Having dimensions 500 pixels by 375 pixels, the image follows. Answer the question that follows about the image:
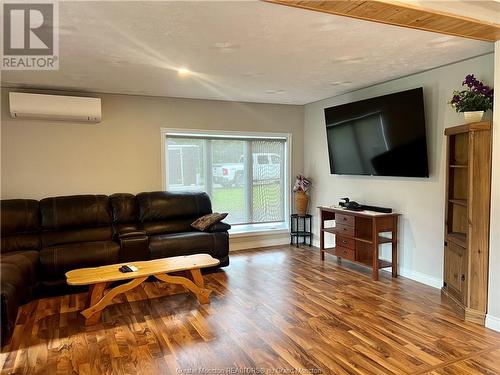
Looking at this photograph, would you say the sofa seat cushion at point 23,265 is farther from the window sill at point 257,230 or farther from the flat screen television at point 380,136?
the flat screen television at point 380,136

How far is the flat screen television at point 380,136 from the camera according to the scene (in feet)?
13.2

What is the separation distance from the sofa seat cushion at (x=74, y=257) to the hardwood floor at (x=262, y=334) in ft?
1.02

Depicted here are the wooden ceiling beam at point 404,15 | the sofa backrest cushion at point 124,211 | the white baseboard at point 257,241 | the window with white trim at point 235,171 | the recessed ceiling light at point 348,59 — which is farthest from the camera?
the white baseboard at point 257,241

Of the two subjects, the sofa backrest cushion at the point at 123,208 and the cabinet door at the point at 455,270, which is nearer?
the cabinet door at the point at 455,270

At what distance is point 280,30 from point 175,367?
2503mm

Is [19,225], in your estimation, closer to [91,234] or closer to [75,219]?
[75,219]

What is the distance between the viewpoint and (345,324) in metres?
3.13

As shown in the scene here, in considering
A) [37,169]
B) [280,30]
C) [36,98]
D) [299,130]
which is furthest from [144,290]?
[299,130]

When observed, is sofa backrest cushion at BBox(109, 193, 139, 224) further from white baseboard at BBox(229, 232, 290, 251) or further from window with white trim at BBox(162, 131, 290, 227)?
white baseboard at BBox(229, 232, 290, 251)

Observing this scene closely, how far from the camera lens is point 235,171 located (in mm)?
6012

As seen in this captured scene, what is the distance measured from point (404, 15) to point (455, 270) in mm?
2390

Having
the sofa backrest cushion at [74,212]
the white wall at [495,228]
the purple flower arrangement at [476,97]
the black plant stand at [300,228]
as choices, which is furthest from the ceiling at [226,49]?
the black plant stand at [300,228]

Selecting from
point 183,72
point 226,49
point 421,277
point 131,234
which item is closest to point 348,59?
point 226,49

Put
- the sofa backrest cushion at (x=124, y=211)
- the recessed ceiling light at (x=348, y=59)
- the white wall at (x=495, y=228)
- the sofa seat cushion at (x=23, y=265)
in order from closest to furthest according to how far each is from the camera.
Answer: the white wall at (x=495, y=228)
the sofa seat cushion at (x=23, y=265)
the recessed ceiling light at (x=348, y=59)
the sofa backrest cushion at (x=124, y=211)
